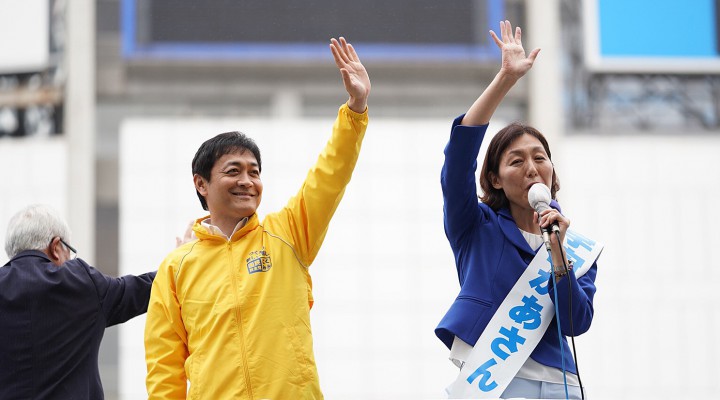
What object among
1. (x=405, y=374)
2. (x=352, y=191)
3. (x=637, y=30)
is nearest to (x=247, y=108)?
(x=352, y=191)

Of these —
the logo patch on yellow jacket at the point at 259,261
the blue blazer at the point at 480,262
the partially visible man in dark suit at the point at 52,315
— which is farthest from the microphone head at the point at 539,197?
the partially visible man in dark suit at the point at 52,315

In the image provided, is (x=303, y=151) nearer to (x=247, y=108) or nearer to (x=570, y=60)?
(x=247, y=108)

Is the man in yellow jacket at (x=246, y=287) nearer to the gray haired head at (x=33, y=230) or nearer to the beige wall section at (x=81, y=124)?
the gray haired head at (x=33, y=230)

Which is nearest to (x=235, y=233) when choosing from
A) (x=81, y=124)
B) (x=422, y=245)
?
(x=422, y=245)

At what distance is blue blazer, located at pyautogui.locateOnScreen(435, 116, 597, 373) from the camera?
3.20m

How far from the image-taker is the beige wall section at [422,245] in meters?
16.0

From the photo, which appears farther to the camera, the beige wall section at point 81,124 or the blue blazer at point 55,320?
the beige wall section at point 81,124

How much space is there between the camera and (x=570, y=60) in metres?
16.7

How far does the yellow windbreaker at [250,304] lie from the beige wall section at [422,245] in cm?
1304

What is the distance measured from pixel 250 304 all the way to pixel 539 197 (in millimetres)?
934

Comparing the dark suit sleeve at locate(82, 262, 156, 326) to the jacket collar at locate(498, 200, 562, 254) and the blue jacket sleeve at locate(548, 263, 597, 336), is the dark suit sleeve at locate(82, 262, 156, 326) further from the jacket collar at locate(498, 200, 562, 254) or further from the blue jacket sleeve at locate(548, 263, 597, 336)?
the blue jacket sleeve at locate(548, 263, 597, 336)

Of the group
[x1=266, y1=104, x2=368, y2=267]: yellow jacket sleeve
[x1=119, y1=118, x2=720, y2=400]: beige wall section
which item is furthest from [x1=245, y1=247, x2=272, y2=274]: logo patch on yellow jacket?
[x1=119, y1=118, x2=720, y2=400]: beige wall section

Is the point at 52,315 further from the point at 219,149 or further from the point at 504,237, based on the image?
the point at 504,237

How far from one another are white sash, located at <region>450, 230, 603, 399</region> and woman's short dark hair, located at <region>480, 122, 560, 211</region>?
253mm
